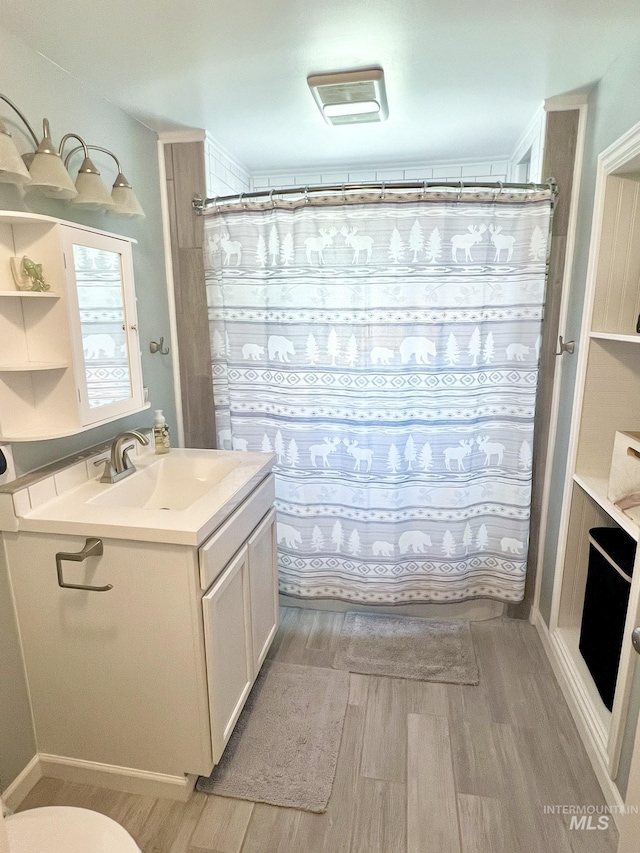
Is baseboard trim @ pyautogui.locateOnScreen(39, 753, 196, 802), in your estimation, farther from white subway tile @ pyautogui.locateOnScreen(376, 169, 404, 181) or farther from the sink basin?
white subway tile @ pyautogui.locateOnScreen(376, 169, 404, 181)

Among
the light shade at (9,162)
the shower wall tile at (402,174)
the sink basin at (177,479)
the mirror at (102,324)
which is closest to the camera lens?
the light shade at (9,162)

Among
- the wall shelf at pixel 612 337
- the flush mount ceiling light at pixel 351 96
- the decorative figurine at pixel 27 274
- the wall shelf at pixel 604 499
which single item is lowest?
the wall shelf at pixel 604 499

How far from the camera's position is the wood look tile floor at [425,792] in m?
1.43

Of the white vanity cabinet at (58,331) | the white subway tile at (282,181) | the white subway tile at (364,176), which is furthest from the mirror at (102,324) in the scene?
the white subway tile at (364,176)

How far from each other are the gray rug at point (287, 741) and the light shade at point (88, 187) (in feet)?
6.15

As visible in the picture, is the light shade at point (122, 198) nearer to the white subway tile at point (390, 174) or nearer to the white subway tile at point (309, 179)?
the white subway tile at point (309, 179)

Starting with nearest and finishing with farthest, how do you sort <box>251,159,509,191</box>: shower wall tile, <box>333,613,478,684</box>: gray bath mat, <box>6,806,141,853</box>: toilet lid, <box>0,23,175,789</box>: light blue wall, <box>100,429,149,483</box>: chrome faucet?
<box>6,806,141,853</box>: toilet lid → <box>0,23,175,789</box>: light blue wall → <box>100,429,149,483</box>: chrome faucet → <box>333,613,478,684</box>: gray bath mat → <box>251,159,509,191</box>: shower wall tile

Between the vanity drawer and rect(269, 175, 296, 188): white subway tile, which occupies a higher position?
rect(269, 175, 296, 188): white subway tile

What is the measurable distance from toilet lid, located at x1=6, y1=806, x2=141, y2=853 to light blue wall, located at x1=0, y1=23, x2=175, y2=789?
48cm

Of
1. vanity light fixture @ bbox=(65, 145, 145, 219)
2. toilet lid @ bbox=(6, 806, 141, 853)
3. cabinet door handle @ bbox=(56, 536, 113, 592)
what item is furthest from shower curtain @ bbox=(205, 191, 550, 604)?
toilet lid @ bbox=(6, 806, 141, 853)

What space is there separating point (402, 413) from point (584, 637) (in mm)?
1111

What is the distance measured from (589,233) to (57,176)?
5.87ft

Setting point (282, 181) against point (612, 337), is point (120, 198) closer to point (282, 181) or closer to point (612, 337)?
point (282, 181)

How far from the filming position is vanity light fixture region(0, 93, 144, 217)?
1295mm
